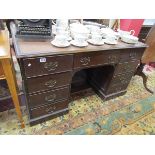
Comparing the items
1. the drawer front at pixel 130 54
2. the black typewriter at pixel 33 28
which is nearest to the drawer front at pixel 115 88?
the drawer front at pixel 130 54

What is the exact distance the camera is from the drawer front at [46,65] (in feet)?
3.24

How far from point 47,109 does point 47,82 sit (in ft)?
1.08

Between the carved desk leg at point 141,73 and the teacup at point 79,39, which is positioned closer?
the teacup at point 79,39

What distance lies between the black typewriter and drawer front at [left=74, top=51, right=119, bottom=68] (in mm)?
304

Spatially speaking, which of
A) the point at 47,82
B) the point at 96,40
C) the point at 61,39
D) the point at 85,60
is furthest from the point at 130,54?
the point at 47,82

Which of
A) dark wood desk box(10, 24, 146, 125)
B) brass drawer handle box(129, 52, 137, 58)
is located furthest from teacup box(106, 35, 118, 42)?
brass drawer handle box(129, 52, 137, 58)

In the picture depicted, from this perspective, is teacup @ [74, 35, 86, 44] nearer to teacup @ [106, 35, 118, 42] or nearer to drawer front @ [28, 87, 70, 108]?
teacup @ [106, 35, 118, 42]

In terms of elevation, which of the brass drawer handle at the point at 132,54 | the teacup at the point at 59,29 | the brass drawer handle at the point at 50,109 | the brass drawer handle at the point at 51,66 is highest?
the teacup at the point at 59,29

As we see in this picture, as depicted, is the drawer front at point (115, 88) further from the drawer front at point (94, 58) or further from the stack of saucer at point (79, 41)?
the stack of saucer at point (79, 41)

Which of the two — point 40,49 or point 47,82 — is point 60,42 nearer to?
point 40,49

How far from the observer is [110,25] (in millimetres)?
1883

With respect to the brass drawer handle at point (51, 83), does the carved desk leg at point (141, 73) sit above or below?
below

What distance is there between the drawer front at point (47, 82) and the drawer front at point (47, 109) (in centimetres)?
23

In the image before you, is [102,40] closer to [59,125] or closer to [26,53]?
[26,53]
